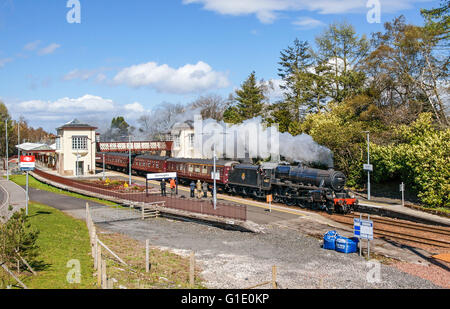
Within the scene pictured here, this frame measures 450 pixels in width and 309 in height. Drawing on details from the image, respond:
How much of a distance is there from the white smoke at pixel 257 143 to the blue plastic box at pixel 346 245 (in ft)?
51.3

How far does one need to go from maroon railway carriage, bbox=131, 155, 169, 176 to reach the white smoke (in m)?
7.67

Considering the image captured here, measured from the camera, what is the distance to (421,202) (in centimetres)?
3070

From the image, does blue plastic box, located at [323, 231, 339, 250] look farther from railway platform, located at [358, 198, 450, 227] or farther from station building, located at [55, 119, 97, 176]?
station building, located at [55, 119, 97, 176]

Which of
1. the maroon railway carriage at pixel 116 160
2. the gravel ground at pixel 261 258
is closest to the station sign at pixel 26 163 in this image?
the gravel ground at pixel 261 258

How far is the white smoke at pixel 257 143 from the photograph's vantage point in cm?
3769

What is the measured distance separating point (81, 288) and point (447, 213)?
2517 centimetres

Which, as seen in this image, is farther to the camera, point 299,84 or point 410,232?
point 299,84

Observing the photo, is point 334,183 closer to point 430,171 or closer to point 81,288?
point 430,171

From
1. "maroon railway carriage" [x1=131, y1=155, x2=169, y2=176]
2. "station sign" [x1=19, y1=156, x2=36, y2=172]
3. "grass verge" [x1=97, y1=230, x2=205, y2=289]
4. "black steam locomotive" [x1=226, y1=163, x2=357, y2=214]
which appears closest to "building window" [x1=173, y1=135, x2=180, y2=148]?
"maroon railway carriage" [x1=131, y1=155, x2=169, y2=176]

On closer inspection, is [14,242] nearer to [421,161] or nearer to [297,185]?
[297,185]

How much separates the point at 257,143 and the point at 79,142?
26.7 m

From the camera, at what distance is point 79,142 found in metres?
54.6

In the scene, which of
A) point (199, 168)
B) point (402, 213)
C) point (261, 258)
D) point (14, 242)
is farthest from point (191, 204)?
point (402, 213)
